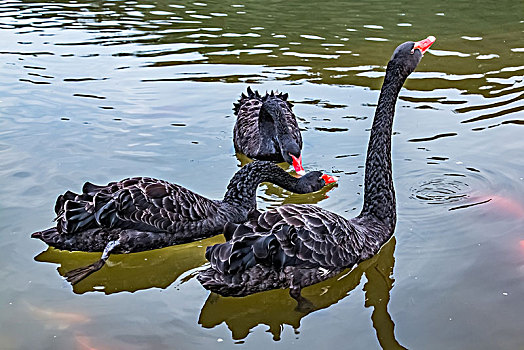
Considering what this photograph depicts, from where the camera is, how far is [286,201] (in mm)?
4957

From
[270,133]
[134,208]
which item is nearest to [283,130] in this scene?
[270,133]

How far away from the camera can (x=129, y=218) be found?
13.2 ft

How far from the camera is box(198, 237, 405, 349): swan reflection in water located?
11.2ft

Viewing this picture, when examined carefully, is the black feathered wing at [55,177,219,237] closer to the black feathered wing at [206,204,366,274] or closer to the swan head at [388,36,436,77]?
the black feathered wing at [206,204,366,274]

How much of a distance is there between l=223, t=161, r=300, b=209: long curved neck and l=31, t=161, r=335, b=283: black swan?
0.31ft

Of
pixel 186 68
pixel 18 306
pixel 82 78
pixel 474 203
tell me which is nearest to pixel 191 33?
pixel 186 68

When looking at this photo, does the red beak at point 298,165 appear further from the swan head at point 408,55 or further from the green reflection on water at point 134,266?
the swan head at point 408,55

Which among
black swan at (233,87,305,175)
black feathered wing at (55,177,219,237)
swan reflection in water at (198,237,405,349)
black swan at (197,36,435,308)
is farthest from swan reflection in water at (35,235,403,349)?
black swan at (233,87,305,175)

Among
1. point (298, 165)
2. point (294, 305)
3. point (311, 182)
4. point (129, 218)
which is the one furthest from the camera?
point (298, 165)

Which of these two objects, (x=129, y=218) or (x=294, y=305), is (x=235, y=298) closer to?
(x=294, y=305)

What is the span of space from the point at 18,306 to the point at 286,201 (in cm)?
203

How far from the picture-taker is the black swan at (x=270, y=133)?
17.6 feet

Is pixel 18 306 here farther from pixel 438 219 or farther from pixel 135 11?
pixel 135 11

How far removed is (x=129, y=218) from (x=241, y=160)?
6.42 ft
